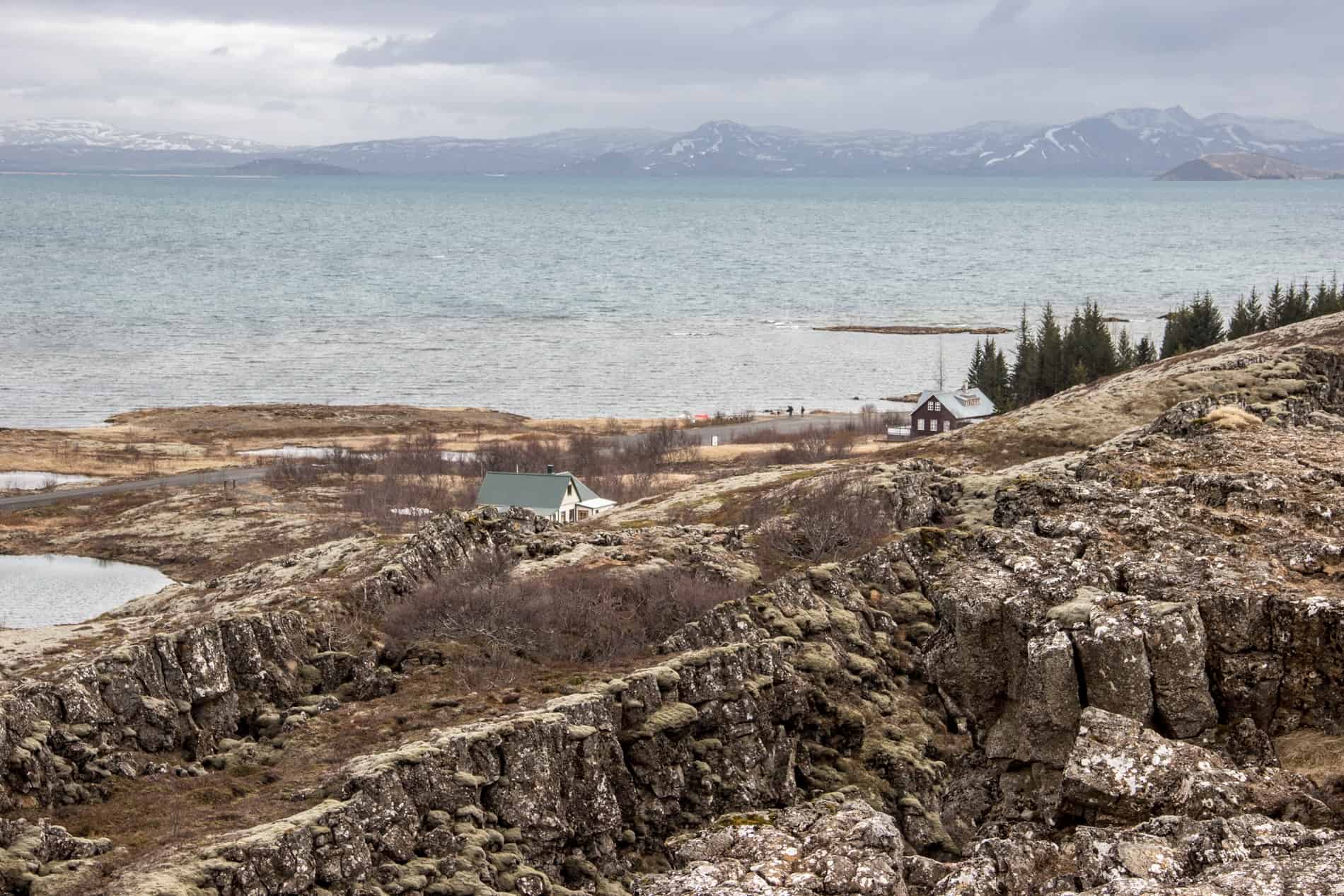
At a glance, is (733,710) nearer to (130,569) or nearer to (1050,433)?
(1050,433)

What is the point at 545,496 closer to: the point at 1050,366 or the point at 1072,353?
the point at 1050,366

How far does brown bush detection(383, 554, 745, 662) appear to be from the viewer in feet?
115

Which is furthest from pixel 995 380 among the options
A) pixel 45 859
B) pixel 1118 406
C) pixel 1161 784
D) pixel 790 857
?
pixel 45 859

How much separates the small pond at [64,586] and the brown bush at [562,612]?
105 ft

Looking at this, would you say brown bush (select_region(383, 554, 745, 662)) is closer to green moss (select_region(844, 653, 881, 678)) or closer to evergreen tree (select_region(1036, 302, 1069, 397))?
green moss (select_region(844, 653, 881, 678))

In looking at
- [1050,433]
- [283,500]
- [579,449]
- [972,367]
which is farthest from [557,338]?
[1050,433]

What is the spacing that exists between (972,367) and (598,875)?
115m

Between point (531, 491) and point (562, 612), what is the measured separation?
131 ft

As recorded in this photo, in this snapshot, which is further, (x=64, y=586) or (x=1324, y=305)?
(x=1324, y=305)

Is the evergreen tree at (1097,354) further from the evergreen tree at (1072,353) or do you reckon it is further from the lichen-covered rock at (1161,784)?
the lichen-covered rock at (1161,784)

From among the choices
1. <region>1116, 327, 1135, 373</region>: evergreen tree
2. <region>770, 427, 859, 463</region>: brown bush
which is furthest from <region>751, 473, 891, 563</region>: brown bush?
<region>1116, 327, 1135, 373</region>: evergreen tree

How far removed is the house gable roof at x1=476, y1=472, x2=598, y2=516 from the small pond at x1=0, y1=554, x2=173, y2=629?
16740 millimetres

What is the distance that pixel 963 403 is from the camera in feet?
364

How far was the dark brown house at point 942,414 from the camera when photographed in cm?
10838
